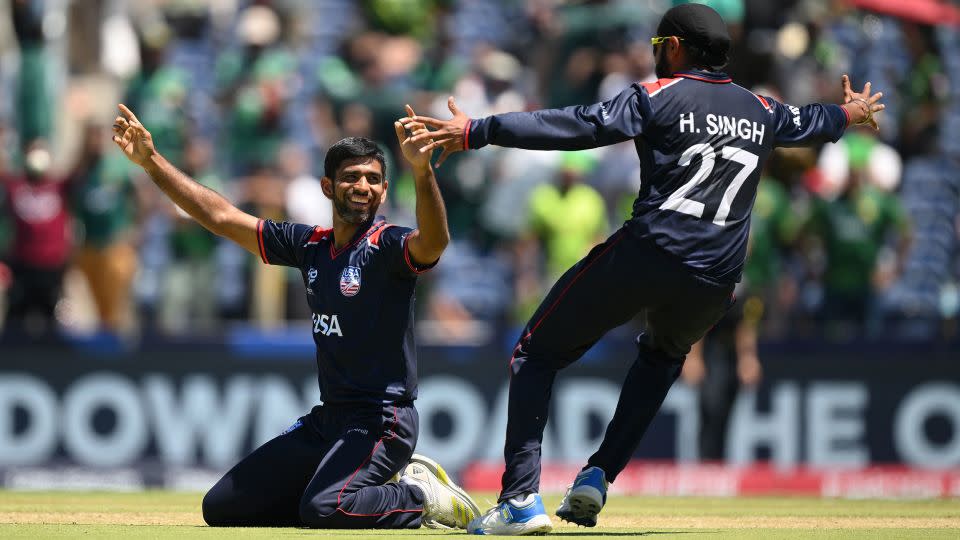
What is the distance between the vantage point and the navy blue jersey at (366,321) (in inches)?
285

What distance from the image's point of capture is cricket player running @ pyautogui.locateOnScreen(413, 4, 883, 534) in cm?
661

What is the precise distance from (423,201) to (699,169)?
3.81 ft

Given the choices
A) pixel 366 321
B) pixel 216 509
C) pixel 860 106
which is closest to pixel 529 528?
pixel 366 321

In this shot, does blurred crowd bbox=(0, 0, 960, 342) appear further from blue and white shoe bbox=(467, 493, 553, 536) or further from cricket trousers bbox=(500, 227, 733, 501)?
blue and white shoe bbox=(467, 493, 553, 536)

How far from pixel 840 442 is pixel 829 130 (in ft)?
17.5

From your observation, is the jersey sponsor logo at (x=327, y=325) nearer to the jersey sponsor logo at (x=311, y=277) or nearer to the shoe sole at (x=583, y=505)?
the jersey sponsor logo at (x=311, y=277)

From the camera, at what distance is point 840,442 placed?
11.9m

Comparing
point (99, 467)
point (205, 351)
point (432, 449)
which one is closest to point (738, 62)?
point (432, 449)

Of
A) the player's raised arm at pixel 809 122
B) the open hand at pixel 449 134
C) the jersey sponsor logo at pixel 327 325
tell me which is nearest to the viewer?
the open hand at pixel 449 134

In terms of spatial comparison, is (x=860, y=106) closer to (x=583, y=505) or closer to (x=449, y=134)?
(x=449, y=134)

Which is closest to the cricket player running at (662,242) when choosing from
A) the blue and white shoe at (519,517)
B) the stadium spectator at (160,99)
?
the blue and white shoe at (519,517)

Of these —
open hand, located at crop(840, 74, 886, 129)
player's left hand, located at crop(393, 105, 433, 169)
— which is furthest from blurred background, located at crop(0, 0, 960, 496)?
player's left hand, located at crop(393, 105, 433, 169)

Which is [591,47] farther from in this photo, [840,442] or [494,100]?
[840,442]

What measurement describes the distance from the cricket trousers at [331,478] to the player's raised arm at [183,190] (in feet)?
3.18
